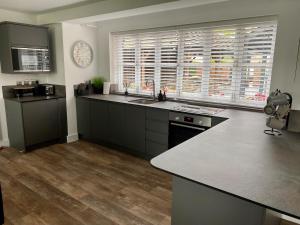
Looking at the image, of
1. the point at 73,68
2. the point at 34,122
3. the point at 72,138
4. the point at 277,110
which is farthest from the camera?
the point at 72,138

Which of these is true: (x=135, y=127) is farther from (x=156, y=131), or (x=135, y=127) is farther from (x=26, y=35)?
(x=26, y=35)

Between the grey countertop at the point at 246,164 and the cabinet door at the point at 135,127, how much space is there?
1522 millimetres

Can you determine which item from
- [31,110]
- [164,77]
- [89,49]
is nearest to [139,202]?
[164,77]

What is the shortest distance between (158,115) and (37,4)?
2549 mm

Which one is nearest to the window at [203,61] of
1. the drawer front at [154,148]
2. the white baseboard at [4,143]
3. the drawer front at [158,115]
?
the drawer front at [158,115]

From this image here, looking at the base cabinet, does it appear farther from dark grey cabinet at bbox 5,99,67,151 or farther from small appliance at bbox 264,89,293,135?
small appliance at bbox 264,89,293,135

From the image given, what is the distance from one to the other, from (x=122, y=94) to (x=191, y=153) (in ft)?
10.2

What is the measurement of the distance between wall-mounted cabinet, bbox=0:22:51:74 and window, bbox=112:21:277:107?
1.28m

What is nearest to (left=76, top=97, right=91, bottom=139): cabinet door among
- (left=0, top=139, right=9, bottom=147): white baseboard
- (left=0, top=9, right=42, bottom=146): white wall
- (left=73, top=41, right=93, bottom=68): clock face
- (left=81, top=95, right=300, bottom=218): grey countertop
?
(left=73, top=41, right=93, bottom=68): clock face

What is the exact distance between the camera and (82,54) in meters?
4.30

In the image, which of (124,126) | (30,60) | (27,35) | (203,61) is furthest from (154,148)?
(27,35)

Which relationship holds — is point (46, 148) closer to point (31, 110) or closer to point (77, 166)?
point (31, 110)

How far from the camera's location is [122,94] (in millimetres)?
4484

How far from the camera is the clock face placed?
4180mm
